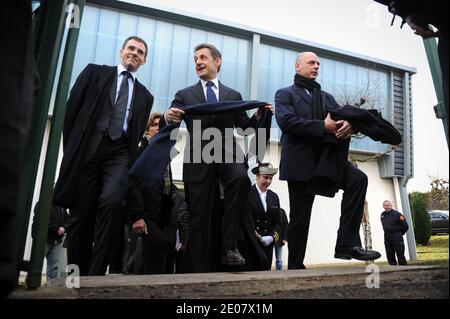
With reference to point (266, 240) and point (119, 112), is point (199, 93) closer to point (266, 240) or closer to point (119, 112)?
point (119, 112)

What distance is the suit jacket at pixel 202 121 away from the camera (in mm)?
3297

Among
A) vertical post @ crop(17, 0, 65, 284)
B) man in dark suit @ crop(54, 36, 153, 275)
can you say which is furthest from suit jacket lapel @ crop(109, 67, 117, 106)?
vertical post @ crop(17, 0, 65, 284)

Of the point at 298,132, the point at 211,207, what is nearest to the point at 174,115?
the point at 211,207

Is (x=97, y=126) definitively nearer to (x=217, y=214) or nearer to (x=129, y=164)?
(x=129, y=164)

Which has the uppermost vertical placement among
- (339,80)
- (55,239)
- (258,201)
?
(339,80)

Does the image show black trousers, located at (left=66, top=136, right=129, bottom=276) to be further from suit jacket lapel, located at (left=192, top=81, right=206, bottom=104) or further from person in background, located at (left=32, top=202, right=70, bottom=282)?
person in background, located at (left=32, top=202, right=70, bottom=282)

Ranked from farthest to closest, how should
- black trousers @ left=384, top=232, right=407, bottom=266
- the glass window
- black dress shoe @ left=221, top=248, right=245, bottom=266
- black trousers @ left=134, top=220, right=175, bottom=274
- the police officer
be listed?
1. the glass window
2. the police officer
3. black trousers @ left=384, top=232, right=407, bottom=266
4. black trousers @ left=134, top=220, right=175, bottom=274
5. black dress shoe @ left=221, top=248, right=245, bottom=266

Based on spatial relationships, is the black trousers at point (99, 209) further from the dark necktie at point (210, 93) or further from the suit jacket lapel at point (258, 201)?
the suit jacket lapel at point (258, 201)

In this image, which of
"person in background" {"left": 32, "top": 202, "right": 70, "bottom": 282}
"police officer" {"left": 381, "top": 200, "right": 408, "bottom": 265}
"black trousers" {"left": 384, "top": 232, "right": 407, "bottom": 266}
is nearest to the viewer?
"person in background" {"left": 32, "top": 202, "right": 70, "bottom": 282}

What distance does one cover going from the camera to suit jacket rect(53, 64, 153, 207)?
2.93m

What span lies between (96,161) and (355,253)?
2161mm

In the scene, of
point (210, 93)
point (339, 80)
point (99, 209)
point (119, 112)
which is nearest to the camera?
point (99, 209)

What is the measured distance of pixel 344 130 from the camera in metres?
3.32

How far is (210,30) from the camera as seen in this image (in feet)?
42.7
